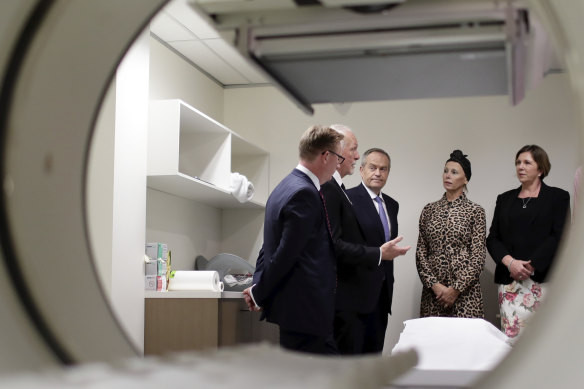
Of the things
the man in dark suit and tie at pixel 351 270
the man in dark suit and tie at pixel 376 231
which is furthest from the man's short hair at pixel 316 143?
the man in dark suit and tie at pixel 376 231

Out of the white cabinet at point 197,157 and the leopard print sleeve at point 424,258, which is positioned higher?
the white cabinet at point 197,157

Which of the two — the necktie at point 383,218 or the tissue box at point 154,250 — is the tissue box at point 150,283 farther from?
the necktie at point 383,218

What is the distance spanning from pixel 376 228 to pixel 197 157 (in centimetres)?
155

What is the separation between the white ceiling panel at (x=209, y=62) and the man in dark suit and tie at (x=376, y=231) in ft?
4.64

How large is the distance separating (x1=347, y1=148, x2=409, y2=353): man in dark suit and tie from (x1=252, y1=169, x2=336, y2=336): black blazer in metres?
0.52

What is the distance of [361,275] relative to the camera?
305 centimetres

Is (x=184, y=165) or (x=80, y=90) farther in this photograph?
(x=184, y=165)

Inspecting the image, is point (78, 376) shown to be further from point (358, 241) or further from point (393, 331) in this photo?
point (393, 331)

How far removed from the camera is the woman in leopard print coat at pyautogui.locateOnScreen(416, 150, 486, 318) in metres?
4.12

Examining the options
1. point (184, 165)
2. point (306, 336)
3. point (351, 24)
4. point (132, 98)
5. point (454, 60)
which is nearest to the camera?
point (351, 24)

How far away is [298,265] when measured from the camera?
260 centimetres

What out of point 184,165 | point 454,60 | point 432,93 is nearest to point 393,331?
point 184,165

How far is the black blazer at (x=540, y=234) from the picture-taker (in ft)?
12.8

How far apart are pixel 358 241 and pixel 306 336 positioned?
654 mm
